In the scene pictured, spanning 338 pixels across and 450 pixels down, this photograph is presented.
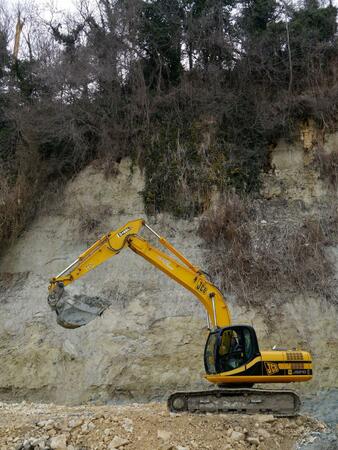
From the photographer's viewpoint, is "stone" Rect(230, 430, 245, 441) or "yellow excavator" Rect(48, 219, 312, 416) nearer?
"stone" Rect(230, 430, 245, 441)

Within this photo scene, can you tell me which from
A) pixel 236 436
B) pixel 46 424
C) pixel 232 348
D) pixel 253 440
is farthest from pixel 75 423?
pixel 232 348

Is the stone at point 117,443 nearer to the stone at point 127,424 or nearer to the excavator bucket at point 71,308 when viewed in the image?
the stone at point 127,424

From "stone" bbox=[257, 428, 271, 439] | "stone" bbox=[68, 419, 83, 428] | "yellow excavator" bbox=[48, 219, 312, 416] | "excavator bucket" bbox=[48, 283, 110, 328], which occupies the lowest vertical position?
"stone" bbox=[257, 428, 271, 439]

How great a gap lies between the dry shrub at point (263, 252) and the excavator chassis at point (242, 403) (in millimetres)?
4851

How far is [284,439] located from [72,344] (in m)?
6.99

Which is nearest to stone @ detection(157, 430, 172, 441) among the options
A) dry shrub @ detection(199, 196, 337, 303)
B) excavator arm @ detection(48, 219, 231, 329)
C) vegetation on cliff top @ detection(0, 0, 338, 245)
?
excavator arm @ detection(48, 219, 231, 329)

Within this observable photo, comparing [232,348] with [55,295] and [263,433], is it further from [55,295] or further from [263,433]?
[55,295]

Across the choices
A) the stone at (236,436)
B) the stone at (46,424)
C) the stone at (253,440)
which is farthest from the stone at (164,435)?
the stone at (46,424)

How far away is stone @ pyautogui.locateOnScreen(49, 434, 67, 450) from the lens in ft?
24.7

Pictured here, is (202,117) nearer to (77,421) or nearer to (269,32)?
(269,32)

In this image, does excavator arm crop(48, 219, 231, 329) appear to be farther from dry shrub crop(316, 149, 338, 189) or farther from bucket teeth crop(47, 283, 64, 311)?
dry shrub crop(316, 149, 338, 189)

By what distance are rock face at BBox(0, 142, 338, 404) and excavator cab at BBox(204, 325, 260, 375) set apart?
11.4ft

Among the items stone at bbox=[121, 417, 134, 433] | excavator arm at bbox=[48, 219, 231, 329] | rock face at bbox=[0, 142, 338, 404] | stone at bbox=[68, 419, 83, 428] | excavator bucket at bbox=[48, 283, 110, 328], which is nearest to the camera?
stone at bbox=[121, 417, 134, 433]

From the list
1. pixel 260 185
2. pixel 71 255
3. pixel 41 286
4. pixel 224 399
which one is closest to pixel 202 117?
pixel 260 185
